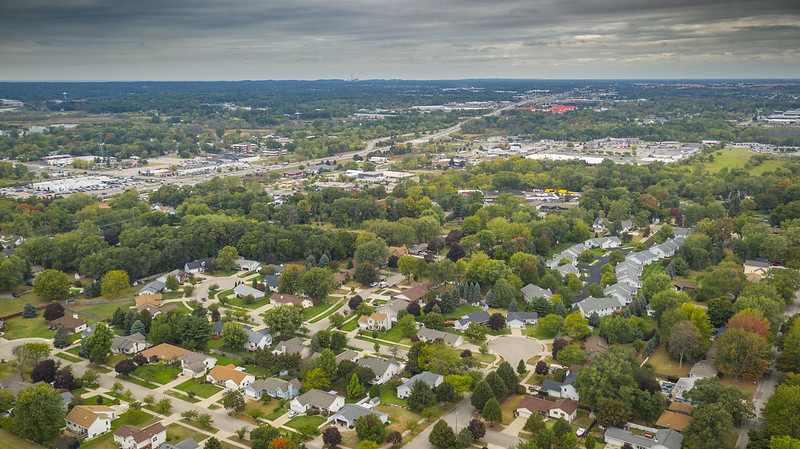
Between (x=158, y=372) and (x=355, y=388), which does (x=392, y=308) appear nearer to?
(x=355, y=388)

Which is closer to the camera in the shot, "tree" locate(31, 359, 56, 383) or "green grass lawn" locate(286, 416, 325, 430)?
"green grass lawn" locate(286, 416, 325, 430)

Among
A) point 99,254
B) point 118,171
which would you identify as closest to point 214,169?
point 118,171

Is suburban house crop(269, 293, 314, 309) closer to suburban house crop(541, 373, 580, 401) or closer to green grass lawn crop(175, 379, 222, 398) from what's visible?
green grass lawn crop(175, 379, 222, 398)

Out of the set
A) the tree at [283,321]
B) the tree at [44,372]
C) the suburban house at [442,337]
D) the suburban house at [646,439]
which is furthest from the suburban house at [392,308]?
the tree at [44,372]

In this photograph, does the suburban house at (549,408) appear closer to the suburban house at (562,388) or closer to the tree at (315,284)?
the suburban house at (562,388)

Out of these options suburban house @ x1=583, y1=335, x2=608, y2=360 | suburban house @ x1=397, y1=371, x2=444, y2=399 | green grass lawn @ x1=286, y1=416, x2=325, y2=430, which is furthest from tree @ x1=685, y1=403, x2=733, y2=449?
green grass lawn @ x1=286, y1=416, x2=325, y2=430

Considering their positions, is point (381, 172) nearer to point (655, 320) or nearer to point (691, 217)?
point (691, 217)
